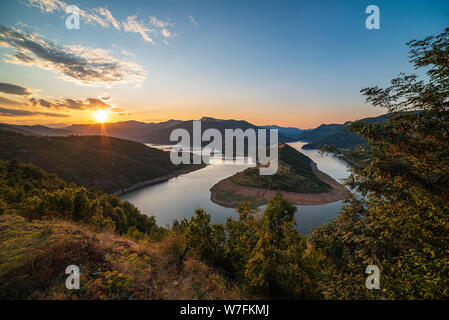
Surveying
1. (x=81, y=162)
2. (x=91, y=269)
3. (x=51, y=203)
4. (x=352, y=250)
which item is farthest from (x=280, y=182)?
(x=81, y=162)

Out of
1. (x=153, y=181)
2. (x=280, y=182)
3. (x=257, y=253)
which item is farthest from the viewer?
(x=153, y=181)

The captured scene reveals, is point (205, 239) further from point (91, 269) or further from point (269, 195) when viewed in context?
point (269, 195)

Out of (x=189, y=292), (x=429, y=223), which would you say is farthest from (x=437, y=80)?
(x=189, y=292)

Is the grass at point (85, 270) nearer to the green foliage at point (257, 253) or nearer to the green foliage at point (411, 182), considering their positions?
the green foliage at point (257, 253)

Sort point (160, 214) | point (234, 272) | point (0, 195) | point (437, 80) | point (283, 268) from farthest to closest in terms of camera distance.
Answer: point (160, 214), point (0, 195), point (234, 272), point (283, 268), point (437, 80)

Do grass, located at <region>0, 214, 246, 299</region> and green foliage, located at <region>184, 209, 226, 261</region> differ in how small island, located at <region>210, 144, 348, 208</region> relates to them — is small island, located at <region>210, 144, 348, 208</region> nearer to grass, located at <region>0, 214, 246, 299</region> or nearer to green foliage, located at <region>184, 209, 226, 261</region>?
green foliage, located at <region>184, 209, 226, 261</region>

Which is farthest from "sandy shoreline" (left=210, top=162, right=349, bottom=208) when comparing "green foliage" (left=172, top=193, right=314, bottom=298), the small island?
"green foliage" (left=172, top=193, right=314, bottom=298)
